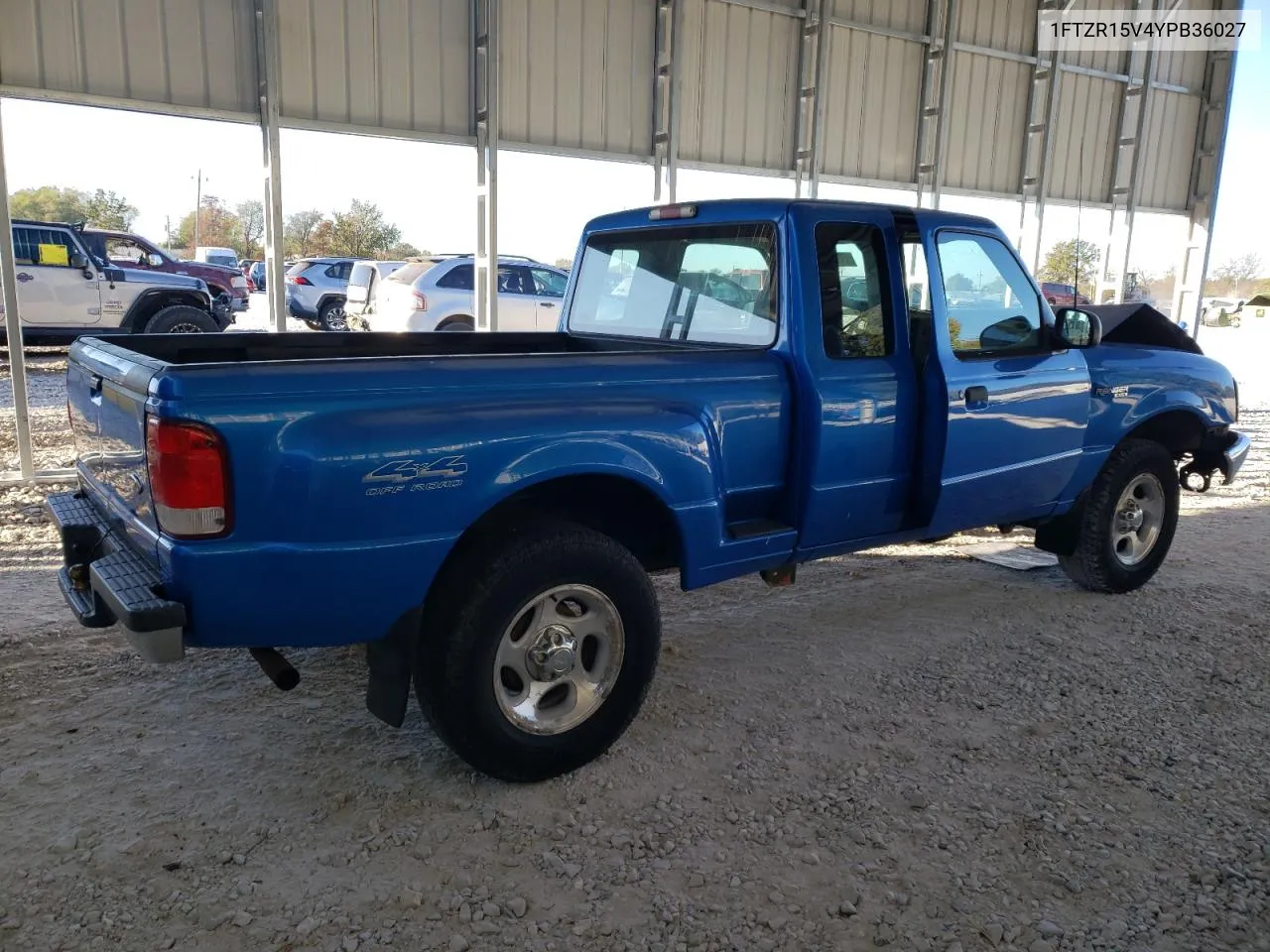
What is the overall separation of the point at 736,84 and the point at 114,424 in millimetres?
8427

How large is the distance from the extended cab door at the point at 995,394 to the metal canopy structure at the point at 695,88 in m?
5.11

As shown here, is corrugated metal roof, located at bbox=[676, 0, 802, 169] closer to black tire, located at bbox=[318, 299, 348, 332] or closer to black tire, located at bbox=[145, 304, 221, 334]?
black tire, located at bbox=[145, 304, 221, 334]

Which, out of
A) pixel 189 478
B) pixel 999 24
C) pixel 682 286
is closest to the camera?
pixel 189 478

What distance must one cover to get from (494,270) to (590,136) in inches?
65.2

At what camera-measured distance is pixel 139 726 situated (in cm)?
363

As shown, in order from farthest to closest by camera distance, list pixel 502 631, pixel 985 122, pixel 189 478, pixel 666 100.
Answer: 1. pixel 985 122
2. pixel 666 100
3. pixel 502 631
4. pixel 189 478

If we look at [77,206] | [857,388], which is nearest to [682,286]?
[857,388]

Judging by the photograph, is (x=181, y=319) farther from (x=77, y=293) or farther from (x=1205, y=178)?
(x=1205, y=178)

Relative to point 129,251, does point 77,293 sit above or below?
below

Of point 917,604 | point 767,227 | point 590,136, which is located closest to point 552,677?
point 767,227

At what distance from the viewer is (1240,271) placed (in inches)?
1994

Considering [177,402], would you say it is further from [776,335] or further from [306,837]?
[776,335]

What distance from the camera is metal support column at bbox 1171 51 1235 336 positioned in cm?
1376

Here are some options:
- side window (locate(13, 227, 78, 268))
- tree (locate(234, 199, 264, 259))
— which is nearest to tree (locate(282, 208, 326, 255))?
tree (locate(234, 199, 264, 259))
